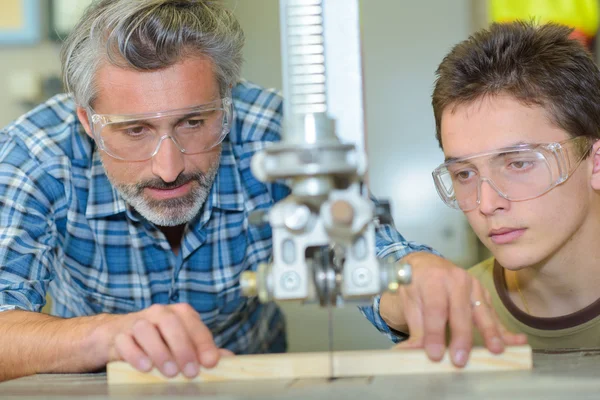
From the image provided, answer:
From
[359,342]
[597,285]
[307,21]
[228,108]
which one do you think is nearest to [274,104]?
[228,108]

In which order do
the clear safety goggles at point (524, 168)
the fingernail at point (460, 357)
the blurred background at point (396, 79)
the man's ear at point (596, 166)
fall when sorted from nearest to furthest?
the fingernail at point (460, 357) → the clear safety goggles at point (524, 168) → the man's ear at point (596, 166) → the blurred background at point (396, 79)

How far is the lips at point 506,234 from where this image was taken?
1.61 metres

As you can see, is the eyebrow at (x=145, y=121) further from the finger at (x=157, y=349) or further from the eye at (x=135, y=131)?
the finger at (x=157, y=349)

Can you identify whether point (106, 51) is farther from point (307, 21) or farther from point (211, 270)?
point (307, 21)

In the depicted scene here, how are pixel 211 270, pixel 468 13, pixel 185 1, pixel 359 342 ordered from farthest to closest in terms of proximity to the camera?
pixel 359 342, pixel 468 13, pixel 211 270, pixel 185 1

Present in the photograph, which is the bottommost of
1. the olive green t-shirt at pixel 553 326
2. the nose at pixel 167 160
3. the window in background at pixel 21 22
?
the olive green t-shirt at pixel 553 326

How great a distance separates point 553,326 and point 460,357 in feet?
2.37

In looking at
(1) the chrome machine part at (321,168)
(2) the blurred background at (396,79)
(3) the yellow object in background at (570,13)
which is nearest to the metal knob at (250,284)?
(1) the chrome machine part at (321,168)

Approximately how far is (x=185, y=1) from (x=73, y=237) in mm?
686

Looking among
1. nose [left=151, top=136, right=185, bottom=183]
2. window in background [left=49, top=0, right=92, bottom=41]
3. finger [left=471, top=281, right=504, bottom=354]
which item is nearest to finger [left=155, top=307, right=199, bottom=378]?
finger [left=471, top=281, right=504, bottom=354]

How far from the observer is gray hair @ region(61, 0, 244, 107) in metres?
1.71

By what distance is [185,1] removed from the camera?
1860mm

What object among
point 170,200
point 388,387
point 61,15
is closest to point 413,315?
point 388,387

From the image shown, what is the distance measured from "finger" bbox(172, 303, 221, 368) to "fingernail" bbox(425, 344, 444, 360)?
1.10 feet
